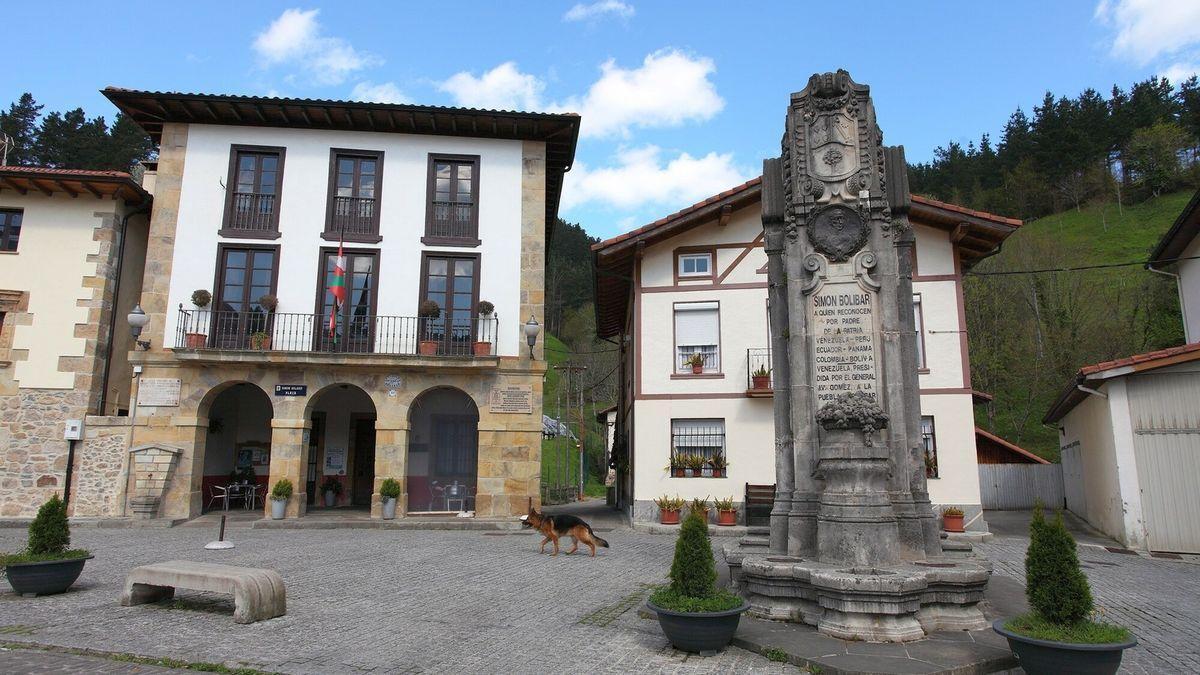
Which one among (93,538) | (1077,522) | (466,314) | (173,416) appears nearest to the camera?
(93,538)

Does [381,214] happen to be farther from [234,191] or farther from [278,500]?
[278,500]

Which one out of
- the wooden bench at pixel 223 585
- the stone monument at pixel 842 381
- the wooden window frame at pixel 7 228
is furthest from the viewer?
the wooden window frame at pixel 7 228

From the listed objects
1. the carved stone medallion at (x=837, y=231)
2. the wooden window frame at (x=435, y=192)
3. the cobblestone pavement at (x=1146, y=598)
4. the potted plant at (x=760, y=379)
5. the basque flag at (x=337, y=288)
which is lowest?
the cobblestone pavement at (x=1146, y=598)

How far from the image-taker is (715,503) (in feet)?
55.0

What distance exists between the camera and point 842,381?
737cm

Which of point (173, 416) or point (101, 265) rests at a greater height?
point (101, 265)

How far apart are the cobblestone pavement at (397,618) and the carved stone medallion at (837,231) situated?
426 centimetres

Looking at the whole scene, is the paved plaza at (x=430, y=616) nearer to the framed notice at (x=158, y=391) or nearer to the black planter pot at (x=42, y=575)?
the black planter pot at (x=42, y=575)

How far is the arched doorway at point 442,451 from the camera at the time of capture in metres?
18.5

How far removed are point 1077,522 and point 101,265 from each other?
26.6m

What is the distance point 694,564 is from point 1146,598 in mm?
6794

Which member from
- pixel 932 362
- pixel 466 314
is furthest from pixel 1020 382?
pixel 466 314

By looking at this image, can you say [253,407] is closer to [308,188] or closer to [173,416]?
[173,416]

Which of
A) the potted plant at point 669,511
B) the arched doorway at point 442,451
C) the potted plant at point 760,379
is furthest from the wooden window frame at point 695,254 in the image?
the arched doorway at point 442,451
